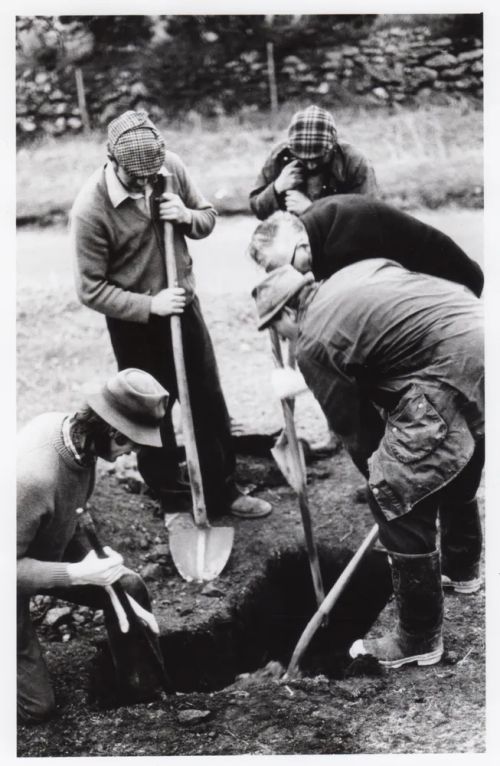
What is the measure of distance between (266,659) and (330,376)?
182cm

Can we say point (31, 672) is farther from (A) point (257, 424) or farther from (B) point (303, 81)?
(B) point (303, 81)

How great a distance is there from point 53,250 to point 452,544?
324cm

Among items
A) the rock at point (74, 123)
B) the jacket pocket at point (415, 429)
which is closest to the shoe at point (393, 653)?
the jacket pocket at point (415, 429)

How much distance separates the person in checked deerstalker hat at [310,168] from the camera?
13.9 feet

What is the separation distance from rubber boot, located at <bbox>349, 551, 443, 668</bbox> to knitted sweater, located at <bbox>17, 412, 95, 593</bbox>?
1378 mm

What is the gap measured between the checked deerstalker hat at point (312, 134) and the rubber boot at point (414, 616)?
207 centimetres

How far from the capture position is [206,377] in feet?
14.8

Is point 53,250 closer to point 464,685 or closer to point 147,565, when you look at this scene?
point 147,565

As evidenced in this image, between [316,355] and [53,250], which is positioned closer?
[316,355]

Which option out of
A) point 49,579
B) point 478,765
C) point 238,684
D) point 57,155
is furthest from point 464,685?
point 57,155

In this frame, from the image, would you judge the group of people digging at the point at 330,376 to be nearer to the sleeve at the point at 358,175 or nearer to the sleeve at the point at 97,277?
the sleeve at the point at 97,277

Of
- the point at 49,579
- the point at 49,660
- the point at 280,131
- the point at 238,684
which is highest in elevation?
the point at 280,131

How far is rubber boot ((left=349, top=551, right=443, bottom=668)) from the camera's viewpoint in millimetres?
3498

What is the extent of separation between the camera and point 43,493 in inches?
127
